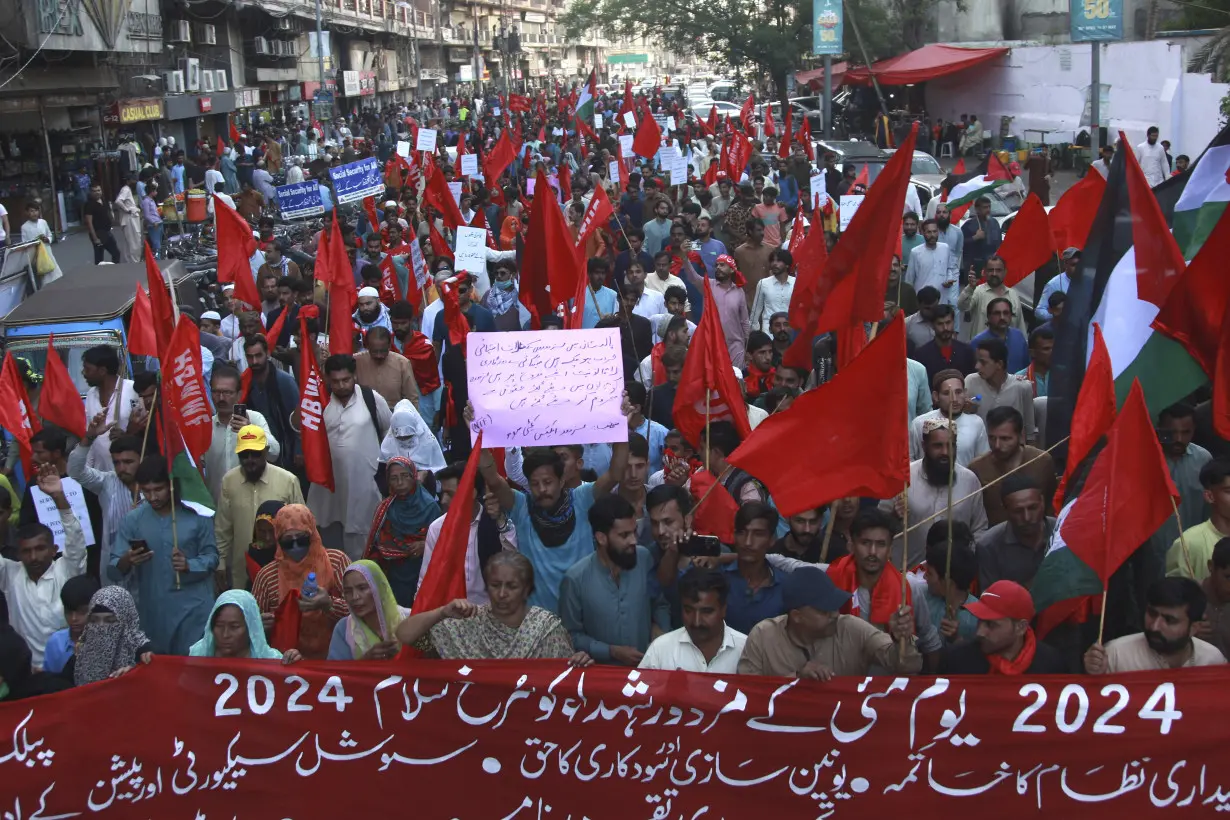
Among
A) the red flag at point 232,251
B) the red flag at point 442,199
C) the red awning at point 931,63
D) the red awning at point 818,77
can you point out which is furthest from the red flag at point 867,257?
the red awning at point 818,77

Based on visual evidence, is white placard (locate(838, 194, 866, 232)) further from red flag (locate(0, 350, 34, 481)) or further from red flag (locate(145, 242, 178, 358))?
red flag (locate(0, 350, 34, 481))

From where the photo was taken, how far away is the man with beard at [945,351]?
815cm

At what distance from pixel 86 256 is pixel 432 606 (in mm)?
18805

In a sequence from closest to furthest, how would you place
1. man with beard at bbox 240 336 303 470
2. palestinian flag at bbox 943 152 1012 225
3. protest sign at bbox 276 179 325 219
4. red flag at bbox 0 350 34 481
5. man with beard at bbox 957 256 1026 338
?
red flag at bbox 0 350 34 481 < man with beard at bbox 240 336 303 470 < man with beard at bbox 957 256 1026 338 < palestinian flag at bbox 943 152 1012 225 < protest sign at bbox 276 179 325 219

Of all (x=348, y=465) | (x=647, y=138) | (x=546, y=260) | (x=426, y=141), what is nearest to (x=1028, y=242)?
(x=546, y=260)

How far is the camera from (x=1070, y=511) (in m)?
4.71

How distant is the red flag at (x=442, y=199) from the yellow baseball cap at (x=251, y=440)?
24.6ft

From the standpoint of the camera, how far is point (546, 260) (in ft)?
31.9

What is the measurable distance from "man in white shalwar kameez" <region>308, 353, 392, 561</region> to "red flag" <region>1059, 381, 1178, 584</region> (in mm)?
3758

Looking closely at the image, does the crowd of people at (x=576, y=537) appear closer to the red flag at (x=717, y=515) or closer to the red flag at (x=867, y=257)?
the red flag at (x=717, y=515)

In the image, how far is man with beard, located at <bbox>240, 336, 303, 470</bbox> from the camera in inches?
314

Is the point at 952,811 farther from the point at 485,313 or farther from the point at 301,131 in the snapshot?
the point at 301,131

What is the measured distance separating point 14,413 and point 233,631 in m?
3.09

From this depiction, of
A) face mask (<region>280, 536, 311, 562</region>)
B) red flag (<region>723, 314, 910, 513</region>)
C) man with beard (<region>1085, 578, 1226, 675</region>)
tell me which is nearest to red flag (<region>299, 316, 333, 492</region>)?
face mask (<region>280, 536, 311, 562</region>)
